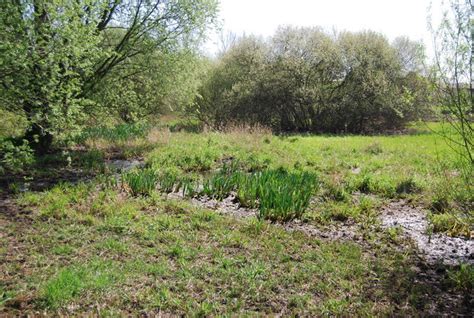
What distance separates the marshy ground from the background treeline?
13.7 m

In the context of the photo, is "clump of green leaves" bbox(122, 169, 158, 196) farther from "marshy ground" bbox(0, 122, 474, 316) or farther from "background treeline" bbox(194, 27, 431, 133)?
"background treeline" bbox(194, 27, 431, 133)

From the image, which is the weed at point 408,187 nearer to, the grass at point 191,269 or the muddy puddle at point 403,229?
the muddy puddle at point 403,229

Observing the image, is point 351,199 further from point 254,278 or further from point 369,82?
point 369,82

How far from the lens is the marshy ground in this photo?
4254 mm

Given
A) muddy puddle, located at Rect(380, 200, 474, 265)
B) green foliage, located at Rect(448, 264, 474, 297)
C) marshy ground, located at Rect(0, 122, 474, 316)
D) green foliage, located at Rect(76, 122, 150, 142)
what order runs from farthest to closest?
green foliage, located at Rect(76, 122, 150, 142)
muddy puddle, located at Rect(380, 200, 474, 265)
green foliage, located at Rect(448, 264, 474, 297)
marshy ground, located at Rect(0, 122, 474, 316)

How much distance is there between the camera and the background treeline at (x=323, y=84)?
23788 millimetres

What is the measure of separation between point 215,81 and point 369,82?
11018 millimetres

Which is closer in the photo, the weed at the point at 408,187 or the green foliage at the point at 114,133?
the weed at the point at 408,187

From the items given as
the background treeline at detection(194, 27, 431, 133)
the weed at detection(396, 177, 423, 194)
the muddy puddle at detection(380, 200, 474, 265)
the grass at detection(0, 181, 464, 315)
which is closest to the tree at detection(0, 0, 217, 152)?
the grass at detection(0, 181, 464, 315)

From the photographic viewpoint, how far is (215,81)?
27.8 meters

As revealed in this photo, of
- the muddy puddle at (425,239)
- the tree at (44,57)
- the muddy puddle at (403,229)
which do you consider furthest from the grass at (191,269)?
the tree at (44,57)

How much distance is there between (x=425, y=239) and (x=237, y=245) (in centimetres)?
340

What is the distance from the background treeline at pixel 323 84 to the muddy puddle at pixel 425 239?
16.4 metres

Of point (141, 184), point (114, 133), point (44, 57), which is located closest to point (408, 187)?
point (141, 184)
